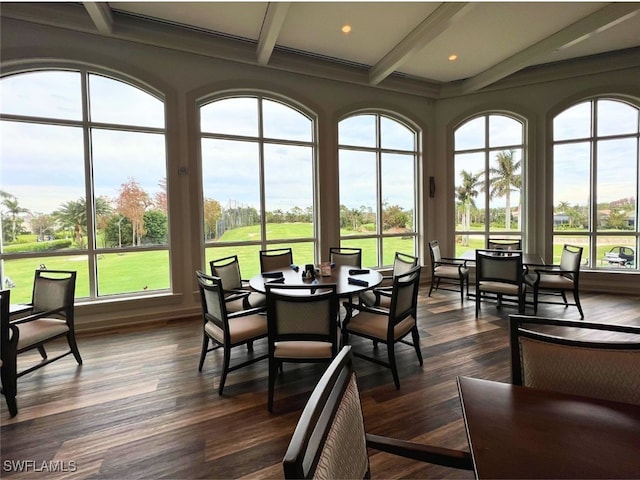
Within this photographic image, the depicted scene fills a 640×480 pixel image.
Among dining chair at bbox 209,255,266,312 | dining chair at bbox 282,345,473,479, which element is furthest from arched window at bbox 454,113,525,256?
dining chair at bbox 282,345,473,479

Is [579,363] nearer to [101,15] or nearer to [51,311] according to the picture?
[51,311]

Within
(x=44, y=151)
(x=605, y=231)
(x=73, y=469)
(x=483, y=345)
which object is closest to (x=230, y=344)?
(x=73, y=469)

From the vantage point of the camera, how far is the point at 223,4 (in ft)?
11.7

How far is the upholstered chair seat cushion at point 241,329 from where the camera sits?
2574 millimetres

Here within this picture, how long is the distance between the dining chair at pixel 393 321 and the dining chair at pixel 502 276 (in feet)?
6.14

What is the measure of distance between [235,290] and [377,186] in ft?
12.1

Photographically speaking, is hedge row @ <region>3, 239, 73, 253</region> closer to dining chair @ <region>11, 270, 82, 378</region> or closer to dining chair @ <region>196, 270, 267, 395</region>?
dining chair @ <region>11, 270, 82, 378</region>

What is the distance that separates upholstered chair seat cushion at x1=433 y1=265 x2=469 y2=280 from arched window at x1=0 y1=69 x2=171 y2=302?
13.8ft

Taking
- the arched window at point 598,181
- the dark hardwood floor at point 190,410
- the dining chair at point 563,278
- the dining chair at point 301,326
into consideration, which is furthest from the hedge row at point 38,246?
the arched window at point 598,181

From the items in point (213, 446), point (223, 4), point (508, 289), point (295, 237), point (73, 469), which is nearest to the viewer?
point (73, 469)

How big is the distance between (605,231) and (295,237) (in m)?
5.42

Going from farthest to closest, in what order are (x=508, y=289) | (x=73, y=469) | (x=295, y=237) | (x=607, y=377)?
(x=295, y=237), (x=508, y=289), (x=73, y=469), (x=607, y=377)

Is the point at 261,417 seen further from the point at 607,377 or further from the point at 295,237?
the point at 295,237

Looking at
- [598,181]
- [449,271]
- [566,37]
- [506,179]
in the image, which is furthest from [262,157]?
[598,181]
